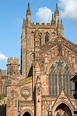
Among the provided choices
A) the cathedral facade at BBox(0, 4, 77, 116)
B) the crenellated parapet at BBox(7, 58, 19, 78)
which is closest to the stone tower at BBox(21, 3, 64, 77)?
the crenellated parapet at BBox(7, 58, 19, 78)

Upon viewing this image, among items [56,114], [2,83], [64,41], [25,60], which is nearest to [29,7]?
[25,60]

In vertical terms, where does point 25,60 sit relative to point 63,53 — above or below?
above

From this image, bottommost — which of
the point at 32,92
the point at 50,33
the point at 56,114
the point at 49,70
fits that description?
the point at 56,114

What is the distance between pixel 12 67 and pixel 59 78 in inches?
448

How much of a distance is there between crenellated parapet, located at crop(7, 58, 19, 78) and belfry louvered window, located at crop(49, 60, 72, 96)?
8645 millimetres

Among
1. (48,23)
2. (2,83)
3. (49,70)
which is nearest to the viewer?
(49,70)

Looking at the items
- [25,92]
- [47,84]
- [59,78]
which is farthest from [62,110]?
[25,92]

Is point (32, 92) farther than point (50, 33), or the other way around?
point (50, 33)

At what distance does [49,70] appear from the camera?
5259cm

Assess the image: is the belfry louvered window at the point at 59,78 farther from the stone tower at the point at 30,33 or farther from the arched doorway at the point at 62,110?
the stone tower at the point at 30,33

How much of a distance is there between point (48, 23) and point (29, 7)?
25.0 ft

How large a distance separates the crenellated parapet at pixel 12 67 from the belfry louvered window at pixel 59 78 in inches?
340

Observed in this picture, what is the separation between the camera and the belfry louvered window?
171 feet

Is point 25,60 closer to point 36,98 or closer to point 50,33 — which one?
point 50,33
